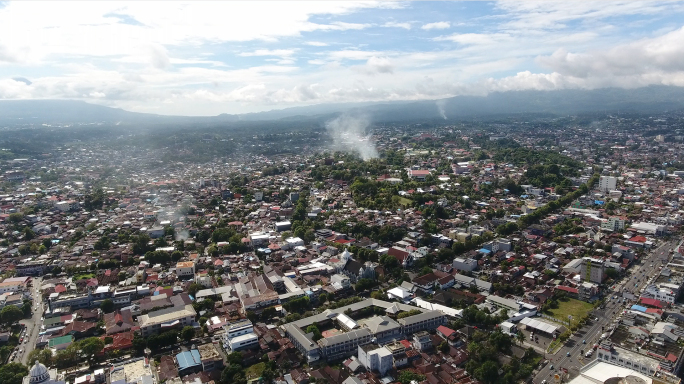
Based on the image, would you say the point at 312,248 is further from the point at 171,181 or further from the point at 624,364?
the point at 171,181

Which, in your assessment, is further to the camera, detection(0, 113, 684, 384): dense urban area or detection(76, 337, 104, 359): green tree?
detection(76, 337, 104, 359): green tree

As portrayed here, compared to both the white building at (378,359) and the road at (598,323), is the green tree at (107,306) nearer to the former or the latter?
the white building at (378,359)

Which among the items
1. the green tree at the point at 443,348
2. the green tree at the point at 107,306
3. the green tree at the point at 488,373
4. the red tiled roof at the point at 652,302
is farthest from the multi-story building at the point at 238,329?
the red tiled roof at the point at 652,302

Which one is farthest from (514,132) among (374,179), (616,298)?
(616,298)

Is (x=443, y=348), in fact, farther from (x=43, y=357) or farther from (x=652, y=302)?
(x=43, y=357)

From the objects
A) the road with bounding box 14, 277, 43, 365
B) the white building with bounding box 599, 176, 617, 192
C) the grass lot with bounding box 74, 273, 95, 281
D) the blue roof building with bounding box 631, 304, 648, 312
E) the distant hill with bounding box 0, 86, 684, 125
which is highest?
the distant hill with bounding box 0, 86, 684, 125

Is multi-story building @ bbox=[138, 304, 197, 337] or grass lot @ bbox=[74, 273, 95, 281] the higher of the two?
multi-story building @ bbox=[138, 304, 197, 337]

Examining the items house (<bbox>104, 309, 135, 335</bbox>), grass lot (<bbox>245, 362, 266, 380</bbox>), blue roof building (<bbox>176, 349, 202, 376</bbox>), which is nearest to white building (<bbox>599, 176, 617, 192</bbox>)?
grass lot (<bbox>245, 362, 266, 380</bbox>)

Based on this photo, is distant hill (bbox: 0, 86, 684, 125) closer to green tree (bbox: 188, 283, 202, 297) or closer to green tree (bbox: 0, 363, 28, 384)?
green tree (bbox: 188, 283, 202, 297)
